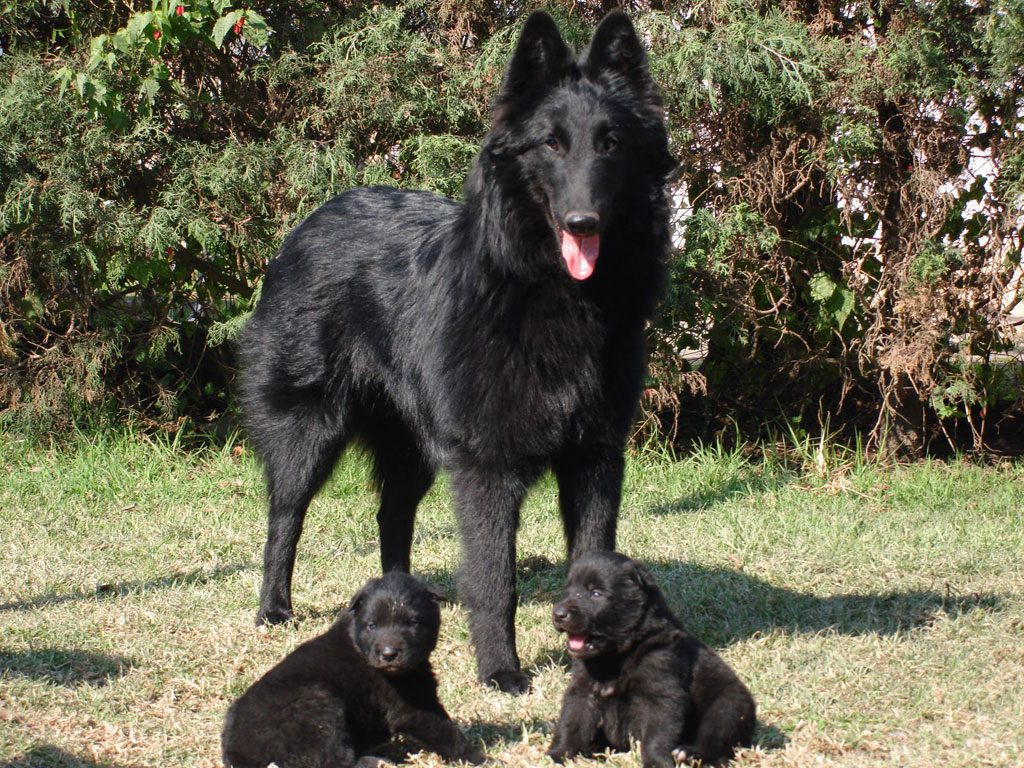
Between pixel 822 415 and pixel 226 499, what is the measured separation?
4.23m

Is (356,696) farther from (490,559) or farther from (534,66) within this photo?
(534,66)

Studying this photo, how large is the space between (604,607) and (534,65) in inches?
77.2

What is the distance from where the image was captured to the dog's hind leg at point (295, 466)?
16.8ft

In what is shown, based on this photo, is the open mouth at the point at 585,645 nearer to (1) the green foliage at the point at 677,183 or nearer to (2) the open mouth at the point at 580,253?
(2) the open mouth at the point at 580,253

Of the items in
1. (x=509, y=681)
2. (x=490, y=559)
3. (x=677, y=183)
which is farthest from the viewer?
(x=677, y=183)

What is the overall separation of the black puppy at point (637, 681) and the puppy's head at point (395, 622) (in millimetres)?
394

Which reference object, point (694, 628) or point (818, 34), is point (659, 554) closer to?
point (694, 628)

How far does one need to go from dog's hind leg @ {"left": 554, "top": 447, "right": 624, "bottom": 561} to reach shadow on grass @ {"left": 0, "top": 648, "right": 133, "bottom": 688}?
1.76m

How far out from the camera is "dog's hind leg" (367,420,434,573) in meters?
5.40

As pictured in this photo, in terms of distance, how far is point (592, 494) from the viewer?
14.1ft

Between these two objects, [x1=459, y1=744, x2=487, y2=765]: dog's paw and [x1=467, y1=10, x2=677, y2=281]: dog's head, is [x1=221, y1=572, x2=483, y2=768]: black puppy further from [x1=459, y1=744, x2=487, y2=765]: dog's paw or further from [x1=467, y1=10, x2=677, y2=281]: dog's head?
[x1=467, y1=10, x2=677, y2=281]: dog's head

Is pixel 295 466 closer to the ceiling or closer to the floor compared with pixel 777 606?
closer to the ceiling

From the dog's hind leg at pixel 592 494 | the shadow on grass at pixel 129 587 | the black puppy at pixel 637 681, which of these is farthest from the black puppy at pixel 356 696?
the shadow on grass at pixel 129 587

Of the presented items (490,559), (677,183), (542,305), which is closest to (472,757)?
(490,559)
